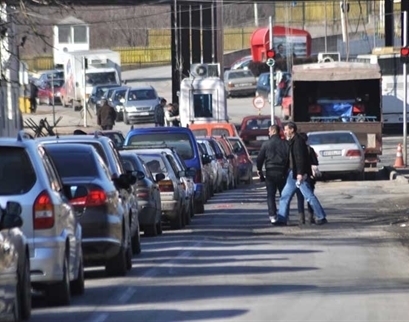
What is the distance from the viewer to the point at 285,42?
3130 inches

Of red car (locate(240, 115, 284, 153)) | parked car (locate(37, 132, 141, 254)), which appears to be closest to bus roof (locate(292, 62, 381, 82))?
red car (locate(240, 115, 284, 153))

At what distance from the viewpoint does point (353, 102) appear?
4203 cm

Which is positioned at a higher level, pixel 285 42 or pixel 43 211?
pixel 285 42

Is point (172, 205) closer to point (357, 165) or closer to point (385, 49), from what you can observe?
point (357, 165)

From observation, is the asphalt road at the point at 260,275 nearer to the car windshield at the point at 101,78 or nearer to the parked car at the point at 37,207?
the parked car at the point at 37,207

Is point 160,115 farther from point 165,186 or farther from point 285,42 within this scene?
point 165,186

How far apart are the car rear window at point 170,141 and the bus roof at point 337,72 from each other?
1434cm

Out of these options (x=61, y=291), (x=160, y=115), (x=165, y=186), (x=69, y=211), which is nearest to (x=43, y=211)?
(x=69, y=211)

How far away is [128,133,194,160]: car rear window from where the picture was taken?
2692 centimetres

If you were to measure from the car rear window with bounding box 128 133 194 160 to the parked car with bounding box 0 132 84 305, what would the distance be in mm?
14204

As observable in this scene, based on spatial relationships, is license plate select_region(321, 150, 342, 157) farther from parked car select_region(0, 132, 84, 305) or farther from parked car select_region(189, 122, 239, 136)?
parked car select_region(0, 132, 84, 305)

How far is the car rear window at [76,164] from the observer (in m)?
15.3

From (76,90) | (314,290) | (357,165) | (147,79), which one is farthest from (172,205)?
(147,79)

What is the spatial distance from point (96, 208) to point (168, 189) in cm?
781
